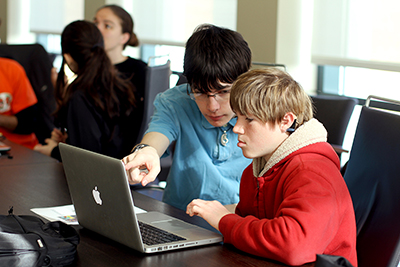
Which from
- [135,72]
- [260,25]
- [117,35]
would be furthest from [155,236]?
[260,25]

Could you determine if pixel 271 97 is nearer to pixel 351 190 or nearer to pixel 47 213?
pixel 351 190

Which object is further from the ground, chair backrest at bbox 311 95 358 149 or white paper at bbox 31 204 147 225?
chair backrest at bbox 311 95 358 149

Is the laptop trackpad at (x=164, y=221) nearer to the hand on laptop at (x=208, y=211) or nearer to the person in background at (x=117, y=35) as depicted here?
the hand on laptop at (x=208, y=211)

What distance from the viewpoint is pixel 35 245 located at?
0.94 meters

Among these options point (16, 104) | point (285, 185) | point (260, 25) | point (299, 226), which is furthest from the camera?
point (260, 25)

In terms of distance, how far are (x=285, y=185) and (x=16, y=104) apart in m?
Answer: 2.35

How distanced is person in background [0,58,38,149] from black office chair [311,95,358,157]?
1.76 metres

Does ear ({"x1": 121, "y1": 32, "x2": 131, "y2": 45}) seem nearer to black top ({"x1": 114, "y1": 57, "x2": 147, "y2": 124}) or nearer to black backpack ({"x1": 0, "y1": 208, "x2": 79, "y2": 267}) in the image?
black top ({"x1": 114, "y1": 57, "x2": 147, "y2": 124})

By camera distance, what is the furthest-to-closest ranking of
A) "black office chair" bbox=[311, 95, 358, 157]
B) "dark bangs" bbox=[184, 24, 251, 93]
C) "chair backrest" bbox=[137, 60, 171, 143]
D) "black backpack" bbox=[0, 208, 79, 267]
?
"chair backrest" bbox=[137, 60, 171, 143] < "black office chair" bbox=[311, 95, 358, 157] < "dark bangs" bbox=[184, 24, 251, 93] < "black backpack" bbox=[0, 208, 79, 267]

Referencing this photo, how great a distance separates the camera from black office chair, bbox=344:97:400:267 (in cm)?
110

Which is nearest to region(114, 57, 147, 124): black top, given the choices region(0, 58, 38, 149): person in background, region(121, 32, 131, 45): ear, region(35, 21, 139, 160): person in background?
region(121, 32, 131, 45): ear

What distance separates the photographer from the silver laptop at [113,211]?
994 mm

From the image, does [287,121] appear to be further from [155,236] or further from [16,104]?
[16,104]

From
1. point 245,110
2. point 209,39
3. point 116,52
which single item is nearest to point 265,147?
point 245,110
